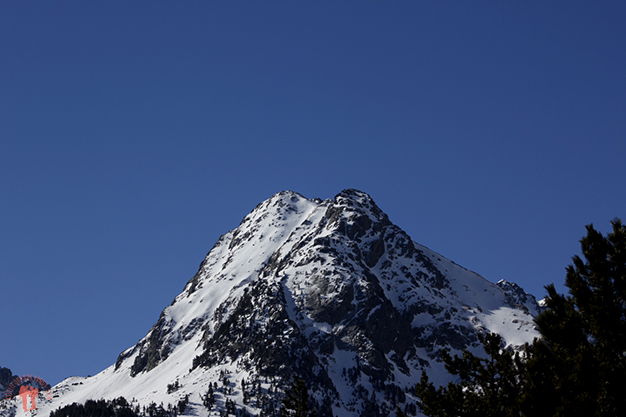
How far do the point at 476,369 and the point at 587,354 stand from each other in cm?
929

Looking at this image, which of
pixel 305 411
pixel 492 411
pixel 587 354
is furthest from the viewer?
pixel 305 411

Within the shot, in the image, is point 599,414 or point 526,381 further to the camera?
point 526,381

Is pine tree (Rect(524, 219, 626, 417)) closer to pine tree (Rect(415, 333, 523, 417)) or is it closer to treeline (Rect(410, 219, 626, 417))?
treeline (Rect(410, 219, 626, 417))

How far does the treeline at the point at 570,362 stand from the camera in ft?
152

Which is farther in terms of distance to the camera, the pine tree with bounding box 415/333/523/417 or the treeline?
the pine tree with bounding box 415/333/523/417

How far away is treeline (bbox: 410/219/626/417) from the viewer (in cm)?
4644

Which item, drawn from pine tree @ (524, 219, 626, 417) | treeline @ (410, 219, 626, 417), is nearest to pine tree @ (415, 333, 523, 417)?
treeline @ (410, 219, 626, 417)

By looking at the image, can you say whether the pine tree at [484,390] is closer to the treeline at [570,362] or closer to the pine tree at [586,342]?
the treeline at [570,362]

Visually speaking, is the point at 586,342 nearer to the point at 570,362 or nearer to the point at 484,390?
the point at 570,362

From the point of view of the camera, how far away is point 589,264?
54719 millimetres

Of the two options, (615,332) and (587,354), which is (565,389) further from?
(615,332)

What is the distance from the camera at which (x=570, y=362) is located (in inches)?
1896

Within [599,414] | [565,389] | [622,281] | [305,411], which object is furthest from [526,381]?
[305,411]

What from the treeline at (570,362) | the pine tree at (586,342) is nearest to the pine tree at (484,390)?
the treeline at (570,362)
